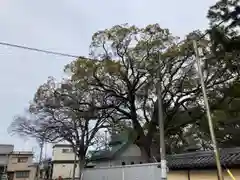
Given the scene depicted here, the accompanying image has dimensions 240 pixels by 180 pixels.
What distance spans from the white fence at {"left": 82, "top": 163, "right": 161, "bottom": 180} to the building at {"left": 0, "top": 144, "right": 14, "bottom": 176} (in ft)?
70.2

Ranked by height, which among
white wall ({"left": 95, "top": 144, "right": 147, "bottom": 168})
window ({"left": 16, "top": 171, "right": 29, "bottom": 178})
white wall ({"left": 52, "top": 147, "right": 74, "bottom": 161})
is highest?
white wall ({"left": 52, "top": 147, "right": 74, "bottom": 161})

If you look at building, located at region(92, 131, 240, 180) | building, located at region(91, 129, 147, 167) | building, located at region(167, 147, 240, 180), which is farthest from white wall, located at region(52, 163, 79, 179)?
building, located at region(167, 147, 240, 180)

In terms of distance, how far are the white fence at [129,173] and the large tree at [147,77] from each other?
4.03 m

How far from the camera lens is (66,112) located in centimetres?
2083

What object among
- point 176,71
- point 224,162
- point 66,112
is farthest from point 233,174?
point 66,112

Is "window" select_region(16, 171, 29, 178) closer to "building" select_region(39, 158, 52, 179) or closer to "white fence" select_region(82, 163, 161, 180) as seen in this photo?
"building" select_region(39, 158, 52, 179)

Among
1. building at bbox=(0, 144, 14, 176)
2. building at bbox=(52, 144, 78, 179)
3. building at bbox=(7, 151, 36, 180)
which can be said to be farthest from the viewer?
building at bbox=(52, 144, 78, 179)

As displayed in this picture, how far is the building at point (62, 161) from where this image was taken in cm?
3928

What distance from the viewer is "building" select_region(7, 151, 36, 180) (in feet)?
113

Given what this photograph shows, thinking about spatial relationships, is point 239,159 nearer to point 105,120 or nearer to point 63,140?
point 105,120

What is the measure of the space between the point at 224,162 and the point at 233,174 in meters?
0.43

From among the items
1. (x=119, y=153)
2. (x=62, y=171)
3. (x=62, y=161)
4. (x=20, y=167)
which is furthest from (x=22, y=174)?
(x=119, y=153)

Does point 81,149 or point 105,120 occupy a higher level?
point 105,120

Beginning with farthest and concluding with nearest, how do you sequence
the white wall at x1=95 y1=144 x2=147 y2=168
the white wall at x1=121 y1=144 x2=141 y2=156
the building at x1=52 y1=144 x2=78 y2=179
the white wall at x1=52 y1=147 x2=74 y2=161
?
the white wall at x1=52 y1=147 x2=74 y2=161
the building at x1=52 y1=144 x2=78 y2=179
the white wall at x1=121 y1=144 x2=141 y2=156
the white wall at x1=95 y1=144 x2=147 y2=168
